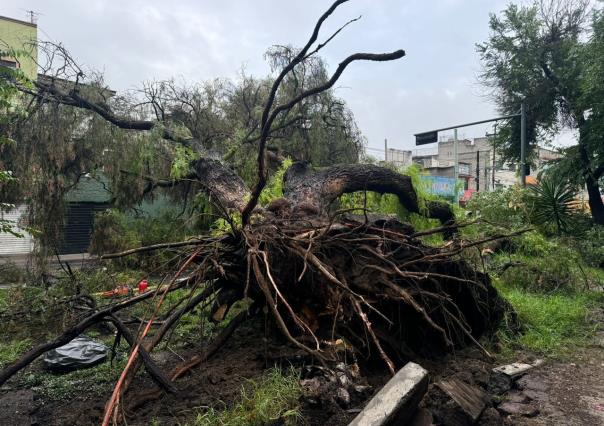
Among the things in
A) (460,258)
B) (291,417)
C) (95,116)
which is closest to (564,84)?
(460,258)

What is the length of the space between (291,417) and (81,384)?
2438mm

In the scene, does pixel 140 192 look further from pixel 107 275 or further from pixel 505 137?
pixel 505 137

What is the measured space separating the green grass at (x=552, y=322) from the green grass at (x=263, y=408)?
277cm

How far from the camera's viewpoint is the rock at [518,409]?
3211 millimetres

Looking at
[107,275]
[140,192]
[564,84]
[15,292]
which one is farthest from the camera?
[564,84]

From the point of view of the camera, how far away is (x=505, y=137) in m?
17.5

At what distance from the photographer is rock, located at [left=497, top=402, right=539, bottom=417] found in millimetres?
3211

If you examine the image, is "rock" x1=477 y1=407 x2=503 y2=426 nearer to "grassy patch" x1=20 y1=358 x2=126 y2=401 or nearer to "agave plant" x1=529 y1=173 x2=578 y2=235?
"grassy patch" x1=20 y1=358 x2=126 y2=401

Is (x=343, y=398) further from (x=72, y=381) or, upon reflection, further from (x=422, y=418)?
(x=72, y=381)

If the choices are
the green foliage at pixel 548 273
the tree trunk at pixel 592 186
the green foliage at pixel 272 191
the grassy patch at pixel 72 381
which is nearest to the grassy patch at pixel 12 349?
the grassy patch at pixel 72 381

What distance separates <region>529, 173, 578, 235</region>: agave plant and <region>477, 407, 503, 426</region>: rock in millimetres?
7816

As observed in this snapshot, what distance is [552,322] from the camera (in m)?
5.57

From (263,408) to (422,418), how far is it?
39.0 inches

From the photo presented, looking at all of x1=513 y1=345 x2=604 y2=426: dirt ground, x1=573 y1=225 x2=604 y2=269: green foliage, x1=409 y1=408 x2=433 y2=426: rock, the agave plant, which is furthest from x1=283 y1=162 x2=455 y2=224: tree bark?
x1=573 y1=225 x2=604 y2=269: green foliage
